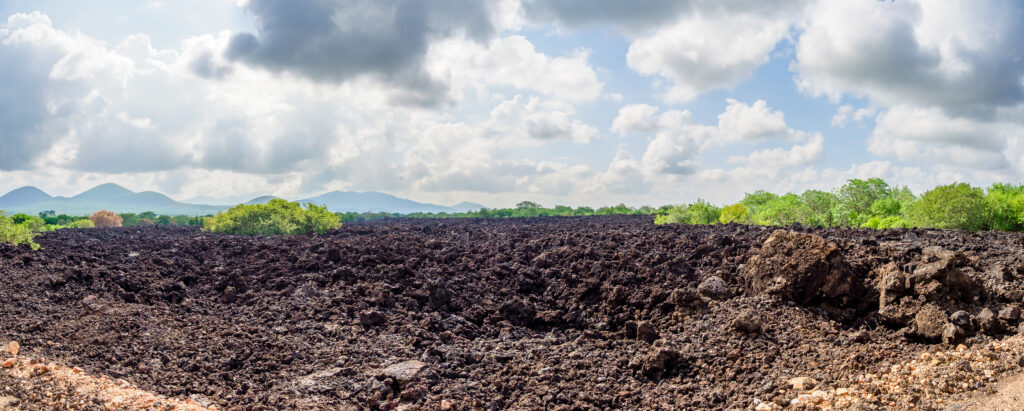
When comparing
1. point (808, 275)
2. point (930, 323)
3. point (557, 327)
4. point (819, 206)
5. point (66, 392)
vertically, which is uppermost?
point (819, 206)

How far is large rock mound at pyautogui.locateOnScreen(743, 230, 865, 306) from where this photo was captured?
6.99 metres

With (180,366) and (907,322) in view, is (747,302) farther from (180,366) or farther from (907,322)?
(180,366)

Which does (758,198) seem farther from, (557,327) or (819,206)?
(557,327)

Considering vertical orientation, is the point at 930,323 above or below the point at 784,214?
below

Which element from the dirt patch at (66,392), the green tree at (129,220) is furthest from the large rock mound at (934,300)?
the green tree at (129,220)

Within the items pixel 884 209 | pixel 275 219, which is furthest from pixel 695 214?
pixel 275 219

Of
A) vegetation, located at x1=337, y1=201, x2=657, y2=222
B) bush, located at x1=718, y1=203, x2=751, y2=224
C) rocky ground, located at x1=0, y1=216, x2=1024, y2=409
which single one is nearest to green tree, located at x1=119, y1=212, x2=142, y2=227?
vegetation, located at x1=337, y1=201, x2=657, y2=222

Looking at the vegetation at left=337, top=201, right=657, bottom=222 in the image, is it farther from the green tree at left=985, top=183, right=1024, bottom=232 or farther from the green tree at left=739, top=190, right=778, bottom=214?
the green tree at left=985, top=183, right=1024, bottom=232

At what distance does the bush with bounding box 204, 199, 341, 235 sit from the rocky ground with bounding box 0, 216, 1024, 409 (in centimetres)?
802

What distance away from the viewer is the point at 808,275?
7141 millimetres

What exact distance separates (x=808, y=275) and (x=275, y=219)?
644 inches

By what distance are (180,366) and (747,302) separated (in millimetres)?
6923

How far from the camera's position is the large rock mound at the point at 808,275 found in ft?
22.9

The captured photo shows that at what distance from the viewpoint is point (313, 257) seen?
1119 centimetres
